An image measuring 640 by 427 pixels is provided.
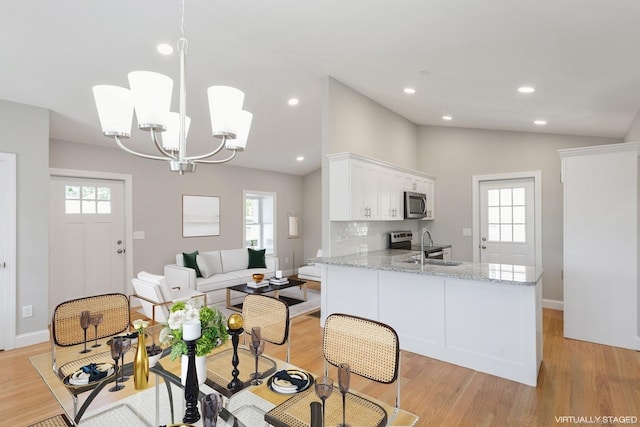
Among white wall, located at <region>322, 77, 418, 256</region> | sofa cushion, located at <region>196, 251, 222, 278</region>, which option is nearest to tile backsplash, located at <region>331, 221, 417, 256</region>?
white wall, located at <region>322, 77, 418, 256</region>

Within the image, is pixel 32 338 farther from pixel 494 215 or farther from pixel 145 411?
pixel 494 215

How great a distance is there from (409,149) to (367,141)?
4.69 feet

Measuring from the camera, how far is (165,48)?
10.0 ft

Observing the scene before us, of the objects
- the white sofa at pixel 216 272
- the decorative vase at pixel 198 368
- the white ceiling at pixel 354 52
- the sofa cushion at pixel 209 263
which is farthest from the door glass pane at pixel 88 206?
the decorative vase at pixel 198 368

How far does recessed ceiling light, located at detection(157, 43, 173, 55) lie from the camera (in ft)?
9.87

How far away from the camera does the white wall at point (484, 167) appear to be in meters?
Answer: 4.99

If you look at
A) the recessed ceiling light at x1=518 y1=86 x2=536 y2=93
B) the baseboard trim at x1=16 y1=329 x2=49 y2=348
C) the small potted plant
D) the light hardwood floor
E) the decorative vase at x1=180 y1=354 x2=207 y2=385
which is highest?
the recessed ceiling light at x1=518 y1=86 x2=536 y2=93

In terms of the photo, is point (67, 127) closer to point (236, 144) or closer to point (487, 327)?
point (236, 144)

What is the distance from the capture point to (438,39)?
103 inches

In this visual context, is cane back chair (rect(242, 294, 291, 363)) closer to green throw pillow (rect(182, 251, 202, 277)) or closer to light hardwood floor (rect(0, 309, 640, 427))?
light hardwood floor (rect(0, 309, 640, 427))

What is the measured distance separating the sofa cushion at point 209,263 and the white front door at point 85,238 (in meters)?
1.13

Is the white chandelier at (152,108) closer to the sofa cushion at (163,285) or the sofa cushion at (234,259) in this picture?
the sofa cushion at (163,285)

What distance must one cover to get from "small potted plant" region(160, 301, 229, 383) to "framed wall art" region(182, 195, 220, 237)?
4.73 metres

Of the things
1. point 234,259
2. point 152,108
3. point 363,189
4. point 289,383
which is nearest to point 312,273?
point 234,259
